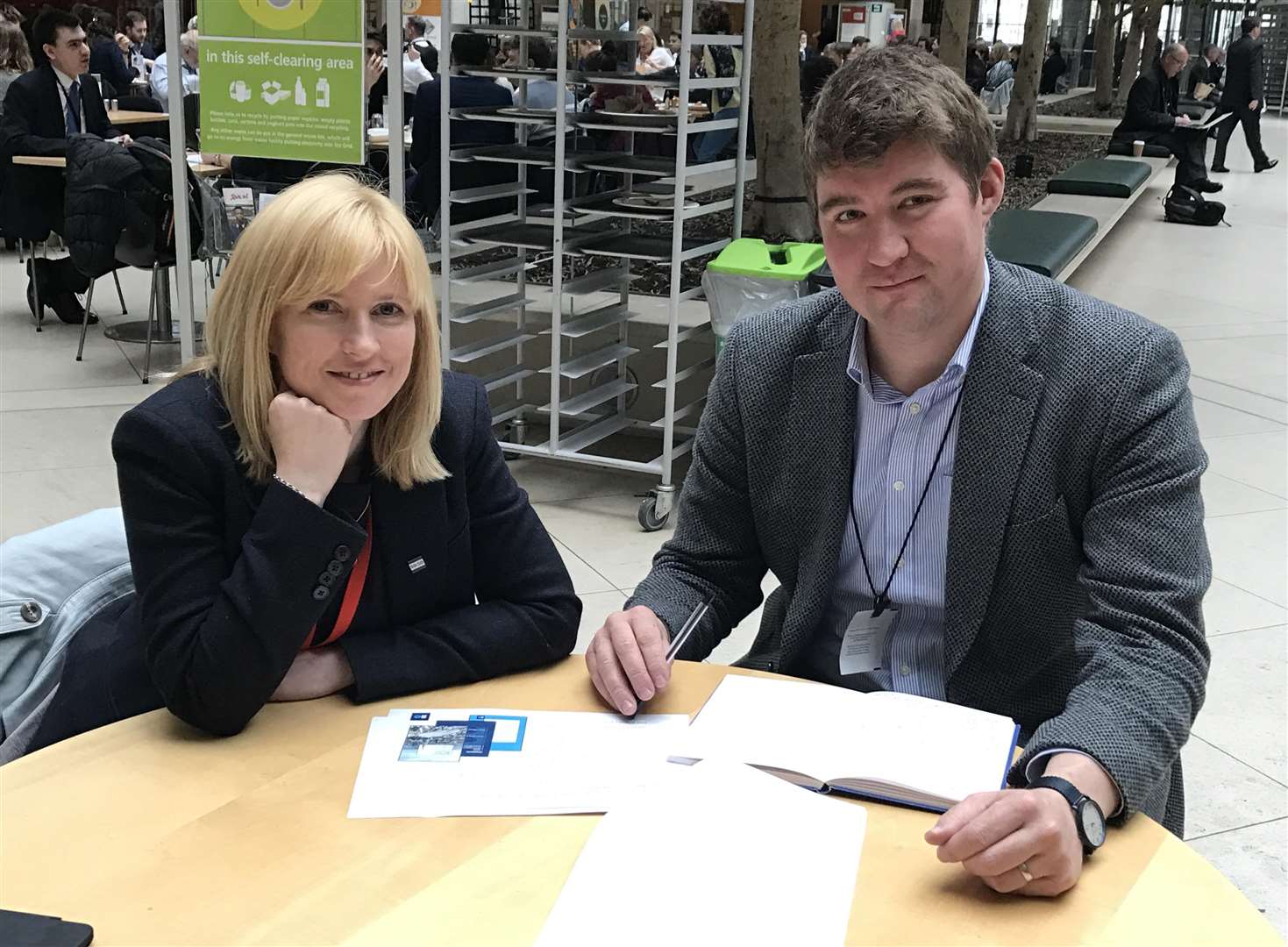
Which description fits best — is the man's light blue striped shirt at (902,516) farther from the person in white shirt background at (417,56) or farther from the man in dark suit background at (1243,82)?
the man in dark suit background at (1243,82)

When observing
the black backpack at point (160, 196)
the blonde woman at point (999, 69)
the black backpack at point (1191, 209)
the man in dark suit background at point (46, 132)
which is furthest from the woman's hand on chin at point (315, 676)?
the blonde woman at point (999, 69)

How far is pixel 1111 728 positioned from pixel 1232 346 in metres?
7.31

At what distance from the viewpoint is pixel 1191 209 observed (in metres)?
13.4

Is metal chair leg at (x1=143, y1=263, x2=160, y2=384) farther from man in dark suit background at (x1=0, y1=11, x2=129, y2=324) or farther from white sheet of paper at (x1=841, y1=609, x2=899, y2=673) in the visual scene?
white sheet of paper at (x1=841, y1=609, x2=899, y2=673)

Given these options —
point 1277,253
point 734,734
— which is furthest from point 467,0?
point 1277,253

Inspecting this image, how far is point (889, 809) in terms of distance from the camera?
1432 mm

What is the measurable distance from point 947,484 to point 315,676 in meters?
0.91

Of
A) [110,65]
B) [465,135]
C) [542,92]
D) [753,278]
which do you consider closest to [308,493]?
[753,278]

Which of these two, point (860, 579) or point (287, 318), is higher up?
point (287, 318)

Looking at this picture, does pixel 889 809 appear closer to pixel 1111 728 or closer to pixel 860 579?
pixel 1111 728

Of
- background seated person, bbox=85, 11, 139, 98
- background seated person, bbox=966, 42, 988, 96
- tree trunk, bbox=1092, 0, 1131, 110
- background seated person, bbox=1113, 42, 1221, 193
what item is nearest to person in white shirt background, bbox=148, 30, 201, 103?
background seated person, bbox=85, 11, 139, 98

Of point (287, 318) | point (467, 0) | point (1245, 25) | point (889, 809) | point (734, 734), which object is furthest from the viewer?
point (1245, 25)

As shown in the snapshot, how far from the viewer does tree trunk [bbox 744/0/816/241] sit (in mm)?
8820

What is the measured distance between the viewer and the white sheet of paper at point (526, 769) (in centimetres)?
143
